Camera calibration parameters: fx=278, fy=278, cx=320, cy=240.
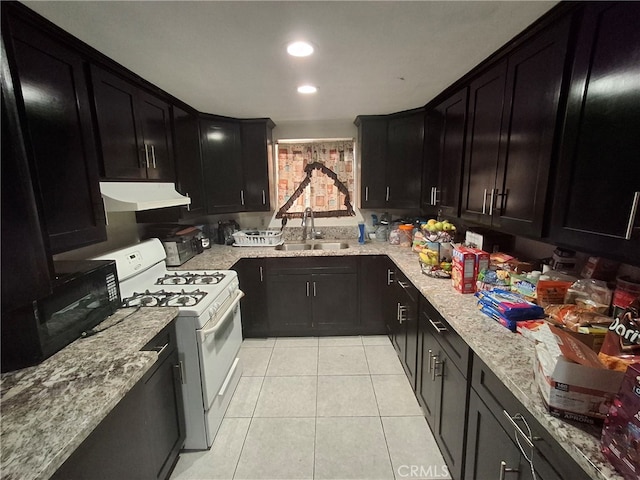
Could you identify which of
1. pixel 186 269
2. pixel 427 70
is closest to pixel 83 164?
pixel 186 269

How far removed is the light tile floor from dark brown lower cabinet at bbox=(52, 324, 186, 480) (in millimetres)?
294

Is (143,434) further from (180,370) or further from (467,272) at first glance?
(467,272)

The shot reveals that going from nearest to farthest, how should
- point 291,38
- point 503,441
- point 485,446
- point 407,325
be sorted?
point 503,441, point 485,446, point 291,38, point 407,325

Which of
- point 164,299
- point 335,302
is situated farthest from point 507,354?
point 335,302

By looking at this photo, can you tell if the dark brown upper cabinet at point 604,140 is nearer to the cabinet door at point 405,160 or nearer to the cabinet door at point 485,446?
the cabinet door at point 485,446

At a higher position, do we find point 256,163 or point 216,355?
point 256,163

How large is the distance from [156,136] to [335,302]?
6.91 ft

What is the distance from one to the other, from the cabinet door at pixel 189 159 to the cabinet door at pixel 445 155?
2.14 m

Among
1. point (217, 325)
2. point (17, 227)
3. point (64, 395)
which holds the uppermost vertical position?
point (17, 227)

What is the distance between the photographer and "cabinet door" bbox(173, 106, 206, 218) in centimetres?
232

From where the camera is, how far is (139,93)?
6.07ft

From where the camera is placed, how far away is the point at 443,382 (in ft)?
4.90

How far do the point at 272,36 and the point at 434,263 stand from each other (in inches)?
63.7

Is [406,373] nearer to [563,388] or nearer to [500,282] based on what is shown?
[500,282]
